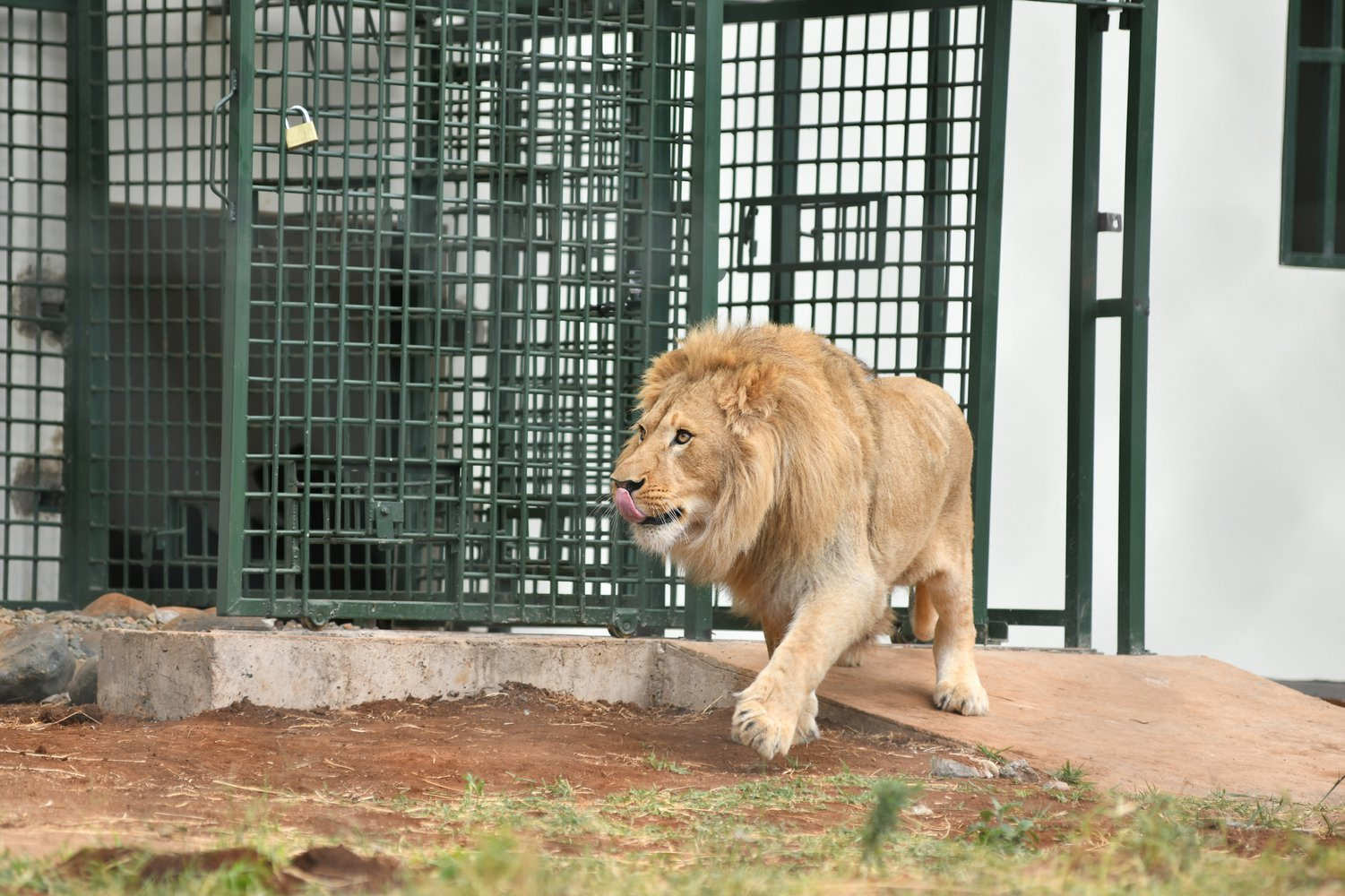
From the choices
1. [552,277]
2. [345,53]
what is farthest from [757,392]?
[345,53]

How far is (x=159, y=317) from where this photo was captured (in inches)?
324

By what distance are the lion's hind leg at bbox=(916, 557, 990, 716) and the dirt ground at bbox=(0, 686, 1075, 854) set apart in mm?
445

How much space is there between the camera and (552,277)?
239 inches

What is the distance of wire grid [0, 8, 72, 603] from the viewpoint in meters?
8.11

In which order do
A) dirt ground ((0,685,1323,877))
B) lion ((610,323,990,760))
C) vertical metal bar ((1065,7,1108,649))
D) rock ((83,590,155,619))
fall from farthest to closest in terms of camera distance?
rock ((83,590,155,619)) < vertical metal bar ((1065,7,1108,649)) < lion ((610,323,990,760)) < dirt ground ((0,685,1323,877))

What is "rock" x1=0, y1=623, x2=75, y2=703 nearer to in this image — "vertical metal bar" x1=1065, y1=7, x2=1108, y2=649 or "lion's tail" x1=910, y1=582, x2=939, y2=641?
"lion's tail" x1=910, y1=582, x2=939, y2=641

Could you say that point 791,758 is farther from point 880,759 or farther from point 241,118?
point 241,118

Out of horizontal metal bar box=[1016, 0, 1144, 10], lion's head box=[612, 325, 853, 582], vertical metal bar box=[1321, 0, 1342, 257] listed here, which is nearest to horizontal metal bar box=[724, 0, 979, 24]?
horizontal metal bar box=[1016, 0, 1144, 10]

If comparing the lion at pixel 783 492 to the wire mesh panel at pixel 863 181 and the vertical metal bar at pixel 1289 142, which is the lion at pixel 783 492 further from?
the vertical metal bar at pixel 1289 142

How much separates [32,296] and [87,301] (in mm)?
343

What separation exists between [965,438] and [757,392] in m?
1.37

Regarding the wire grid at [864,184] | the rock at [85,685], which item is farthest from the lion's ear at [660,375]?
the rock at [85,685]

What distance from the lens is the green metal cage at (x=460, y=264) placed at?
5883 millimetres

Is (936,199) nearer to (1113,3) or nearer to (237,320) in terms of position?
(1113,3)
